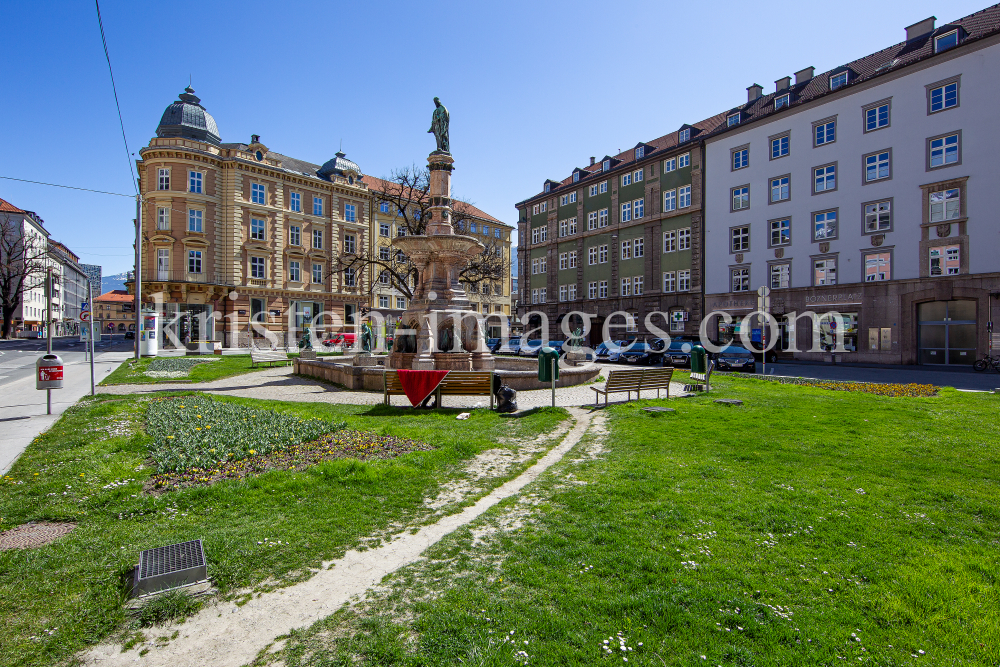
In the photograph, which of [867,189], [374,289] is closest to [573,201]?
[374,289]

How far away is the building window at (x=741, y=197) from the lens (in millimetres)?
36875

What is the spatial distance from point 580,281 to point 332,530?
47700 mm

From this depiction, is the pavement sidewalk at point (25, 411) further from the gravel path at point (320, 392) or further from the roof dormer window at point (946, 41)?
the roof dormer window at point (946, 41)

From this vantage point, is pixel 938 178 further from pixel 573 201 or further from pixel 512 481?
pixel 512 481

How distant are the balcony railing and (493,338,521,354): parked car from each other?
1026 inches

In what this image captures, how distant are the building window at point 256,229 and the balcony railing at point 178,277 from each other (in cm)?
498

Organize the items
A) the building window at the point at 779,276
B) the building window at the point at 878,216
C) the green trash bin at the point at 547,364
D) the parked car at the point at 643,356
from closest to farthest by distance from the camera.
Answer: the green trash bin at the point at 547,364 → the parked car at the point at 643,356 → the building window at the point at 878,216 → the building window at the point at 779,276

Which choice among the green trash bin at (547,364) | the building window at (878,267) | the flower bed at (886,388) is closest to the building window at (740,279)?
→ the building window at (878,267)

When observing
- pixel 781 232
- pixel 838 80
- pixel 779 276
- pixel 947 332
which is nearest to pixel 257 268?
pixel 779 276

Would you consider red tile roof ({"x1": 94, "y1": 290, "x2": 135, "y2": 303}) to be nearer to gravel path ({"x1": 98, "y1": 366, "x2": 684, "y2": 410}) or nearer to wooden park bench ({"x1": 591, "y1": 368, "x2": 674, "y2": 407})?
gravel path ({"x1": 98, "y1": 366, "x2": 684, "y2": 410})

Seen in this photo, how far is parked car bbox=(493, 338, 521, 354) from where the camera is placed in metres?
33.2

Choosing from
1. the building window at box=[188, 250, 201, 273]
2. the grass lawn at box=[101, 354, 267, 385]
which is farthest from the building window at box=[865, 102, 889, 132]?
the building window at box=[188, 250, 201, 273]

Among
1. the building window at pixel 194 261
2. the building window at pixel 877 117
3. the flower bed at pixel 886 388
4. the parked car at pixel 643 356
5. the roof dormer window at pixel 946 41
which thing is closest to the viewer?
the flower bed at pixel 886 388

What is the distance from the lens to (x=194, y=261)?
41750 mm
